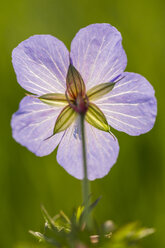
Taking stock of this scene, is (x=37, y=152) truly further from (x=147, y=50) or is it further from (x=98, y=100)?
(x=147, y=50)

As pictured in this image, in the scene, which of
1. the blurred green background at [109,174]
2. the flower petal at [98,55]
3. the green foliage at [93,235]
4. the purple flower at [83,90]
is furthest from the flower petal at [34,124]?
the blurred green background at [109,174]

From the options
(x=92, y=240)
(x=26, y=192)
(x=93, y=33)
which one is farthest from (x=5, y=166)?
(x=92, y=240)

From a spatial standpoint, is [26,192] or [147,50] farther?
[147,50]

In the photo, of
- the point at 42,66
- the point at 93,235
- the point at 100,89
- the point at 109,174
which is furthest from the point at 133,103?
the point at 109,174

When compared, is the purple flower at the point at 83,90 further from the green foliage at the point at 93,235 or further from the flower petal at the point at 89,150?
the green foliage at the point at 93,235

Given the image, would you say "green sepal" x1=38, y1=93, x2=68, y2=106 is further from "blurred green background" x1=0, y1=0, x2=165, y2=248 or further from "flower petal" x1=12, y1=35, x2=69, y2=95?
"blurred green background" x1=0, y1=0, x2=165, y2=248
